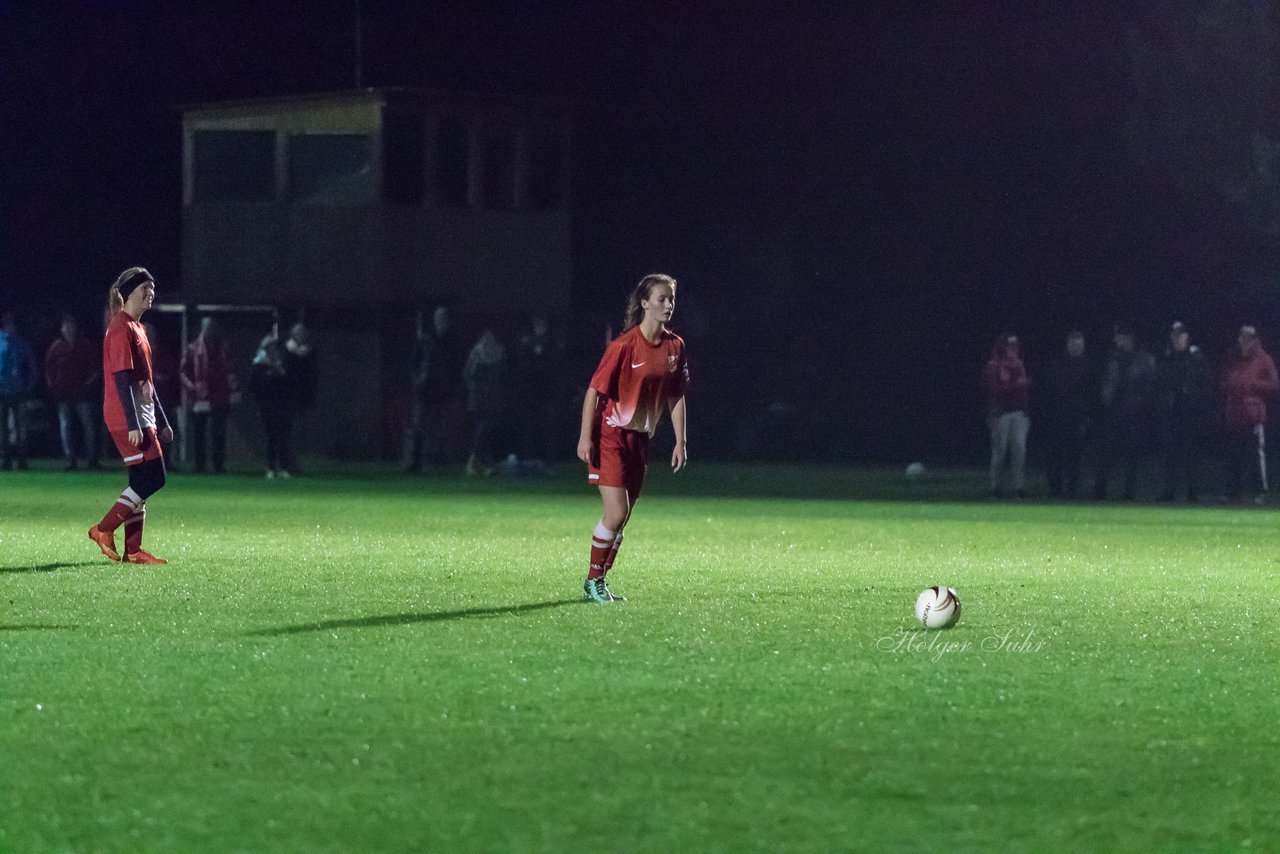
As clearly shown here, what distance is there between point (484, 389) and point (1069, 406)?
770cm

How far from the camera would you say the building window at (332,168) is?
1353 inches

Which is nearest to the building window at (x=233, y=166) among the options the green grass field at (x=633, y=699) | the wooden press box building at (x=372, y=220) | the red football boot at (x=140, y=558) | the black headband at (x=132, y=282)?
the wooden press box building at (x=372, y=220)

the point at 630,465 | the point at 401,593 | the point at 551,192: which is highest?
the point at 551,192

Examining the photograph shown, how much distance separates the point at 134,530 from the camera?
581 inches

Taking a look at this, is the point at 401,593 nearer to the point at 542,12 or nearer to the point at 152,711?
→ the point at 152,711

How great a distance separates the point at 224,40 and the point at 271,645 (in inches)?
A: 1319

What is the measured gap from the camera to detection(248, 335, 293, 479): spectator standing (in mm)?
27734

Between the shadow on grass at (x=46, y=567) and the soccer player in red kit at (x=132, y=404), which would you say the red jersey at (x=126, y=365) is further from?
the shadow on grass at (x=46, y=567)

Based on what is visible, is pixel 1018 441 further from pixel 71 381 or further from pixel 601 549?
pixel 601 549

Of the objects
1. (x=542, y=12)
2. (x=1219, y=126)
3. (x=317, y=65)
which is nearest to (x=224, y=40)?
(x=317, y=65)

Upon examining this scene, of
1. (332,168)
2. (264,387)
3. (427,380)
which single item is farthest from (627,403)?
(332,168)

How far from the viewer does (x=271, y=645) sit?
10.4m

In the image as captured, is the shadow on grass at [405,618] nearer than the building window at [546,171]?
Yes

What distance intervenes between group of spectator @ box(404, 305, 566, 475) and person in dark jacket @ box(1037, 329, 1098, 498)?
674cm
